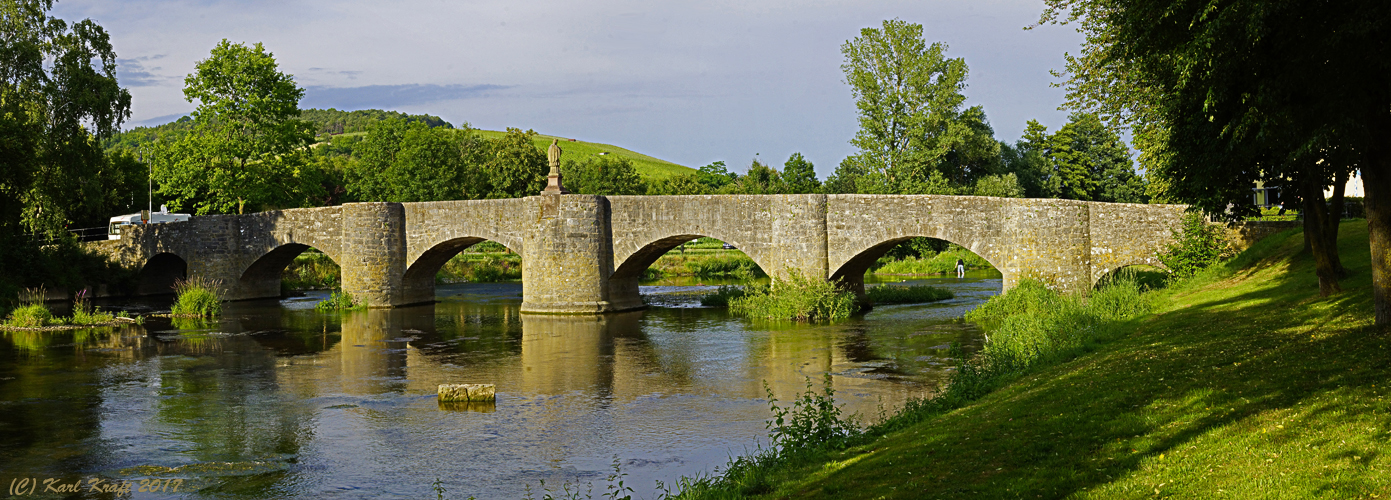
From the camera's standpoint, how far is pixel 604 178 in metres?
72.2

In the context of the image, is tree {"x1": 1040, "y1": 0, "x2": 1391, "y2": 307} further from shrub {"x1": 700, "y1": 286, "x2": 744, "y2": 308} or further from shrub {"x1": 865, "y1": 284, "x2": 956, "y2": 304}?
shrub {"x1": 700, "y1": 286, "x2": 744, "y2": 308}

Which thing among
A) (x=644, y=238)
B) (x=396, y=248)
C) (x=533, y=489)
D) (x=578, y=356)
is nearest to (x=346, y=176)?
(x=396, y=248)

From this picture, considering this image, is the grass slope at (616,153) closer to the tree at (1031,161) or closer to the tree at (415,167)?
the tree at (415,167)

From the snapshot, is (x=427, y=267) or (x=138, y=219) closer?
(x=427, y=267)

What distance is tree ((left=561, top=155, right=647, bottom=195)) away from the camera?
71.5 meters

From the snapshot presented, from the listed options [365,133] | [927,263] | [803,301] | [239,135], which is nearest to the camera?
[803,301]

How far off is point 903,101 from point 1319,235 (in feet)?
120

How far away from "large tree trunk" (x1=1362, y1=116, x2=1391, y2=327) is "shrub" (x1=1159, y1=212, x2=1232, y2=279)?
42.7ft

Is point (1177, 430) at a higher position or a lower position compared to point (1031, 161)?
lower

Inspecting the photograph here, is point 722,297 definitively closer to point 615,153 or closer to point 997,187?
point 997,187

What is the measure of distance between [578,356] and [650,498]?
1204 centimetres

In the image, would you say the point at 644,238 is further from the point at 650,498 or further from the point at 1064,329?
the point at 650,498

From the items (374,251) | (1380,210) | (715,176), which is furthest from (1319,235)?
(715,176)

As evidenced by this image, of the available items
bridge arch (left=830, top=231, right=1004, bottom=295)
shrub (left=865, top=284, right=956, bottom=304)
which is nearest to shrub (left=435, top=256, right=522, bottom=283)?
shrub (left=865, top=284, right=956, bottom=304)
